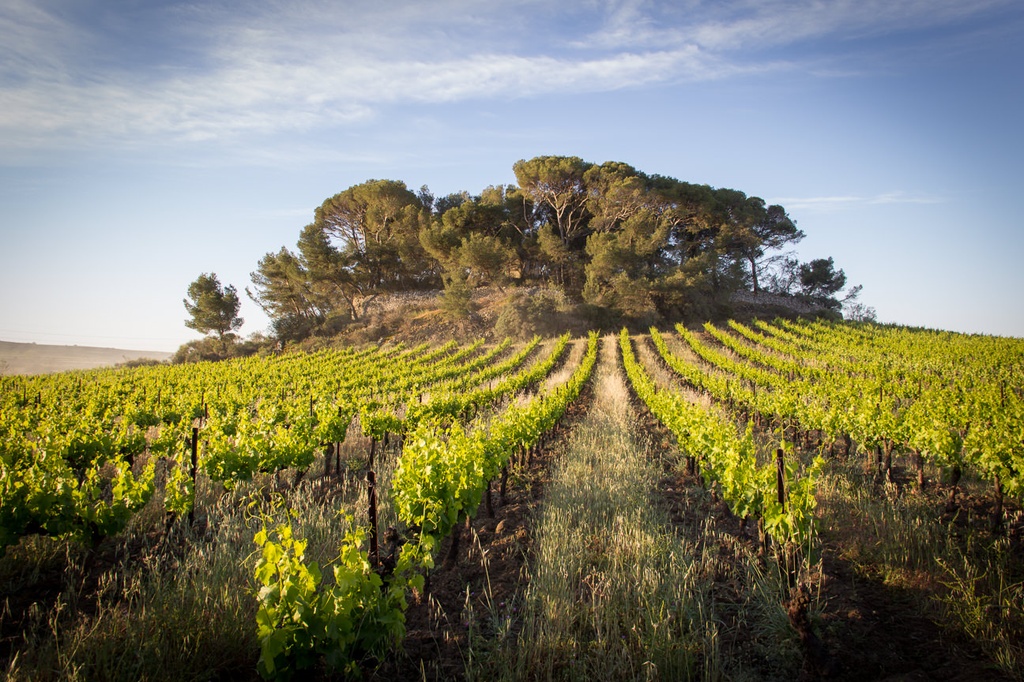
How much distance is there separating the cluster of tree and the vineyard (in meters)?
29.0

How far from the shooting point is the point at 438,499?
5262 millimetres

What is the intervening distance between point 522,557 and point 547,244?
1464 inches

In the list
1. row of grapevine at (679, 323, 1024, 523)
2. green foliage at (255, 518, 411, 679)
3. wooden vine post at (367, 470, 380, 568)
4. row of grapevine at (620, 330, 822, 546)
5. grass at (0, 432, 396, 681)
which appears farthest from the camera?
row of grapevine at (679, 323, 1024, 523)

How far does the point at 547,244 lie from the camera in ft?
136

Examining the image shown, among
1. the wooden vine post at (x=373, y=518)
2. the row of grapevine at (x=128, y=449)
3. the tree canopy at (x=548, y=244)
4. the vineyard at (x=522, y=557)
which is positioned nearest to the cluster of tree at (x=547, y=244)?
the tree canopy at (x=548, y=244)

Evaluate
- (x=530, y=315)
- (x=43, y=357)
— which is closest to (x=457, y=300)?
(x=530, y=315)

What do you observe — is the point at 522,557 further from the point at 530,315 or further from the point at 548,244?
the point at 548,244

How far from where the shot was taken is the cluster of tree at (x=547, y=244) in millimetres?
38469

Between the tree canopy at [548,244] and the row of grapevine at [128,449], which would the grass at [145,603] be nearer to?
the row of grapevine at [128,449]

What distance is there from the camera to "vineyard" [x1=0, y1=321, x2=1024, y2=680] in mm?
3674

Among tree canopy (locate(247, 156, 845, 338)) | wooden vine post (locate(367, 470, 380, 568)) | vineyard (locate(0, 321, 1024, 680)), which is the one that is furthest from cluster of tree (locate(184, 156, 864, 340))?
wooden vine post (locate(367, 470, 380, 568))

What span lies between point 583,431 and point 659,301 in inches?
1199

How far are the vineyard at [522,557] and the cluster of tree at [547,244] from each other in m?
29.0

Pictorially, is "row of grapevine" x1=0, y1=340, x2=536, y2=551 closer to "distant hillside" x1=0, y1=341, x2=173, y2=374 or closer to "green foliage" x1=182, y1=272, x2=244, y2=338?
"green foliage" x1=182, y1=272, x2=244, y2=338
